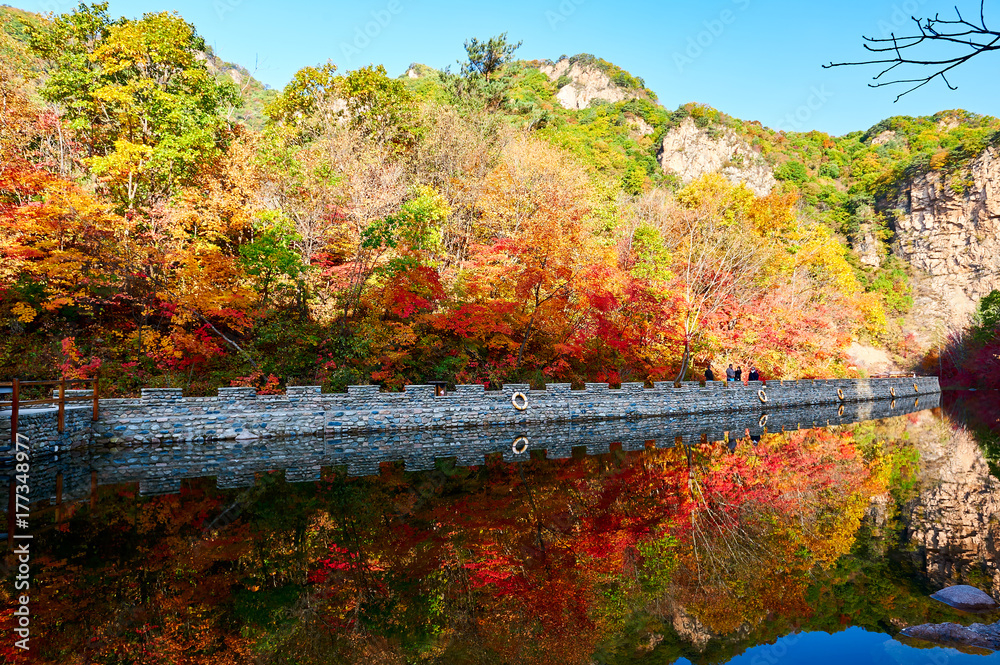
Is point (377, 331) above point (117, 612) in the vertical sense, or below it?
above

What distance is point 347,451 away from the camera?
12461 mm

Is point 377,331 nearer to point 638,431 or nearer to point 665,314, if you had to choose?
point 638,431

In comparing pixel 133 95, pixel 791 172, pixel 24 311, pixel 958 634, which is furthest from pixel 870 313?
pixel 24 311

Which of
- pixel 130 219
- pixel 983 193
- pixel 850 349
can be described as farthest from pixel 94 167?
pixel 983 193

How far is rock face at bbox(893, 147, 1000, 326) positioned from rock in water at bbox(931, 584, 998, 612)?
51.0m

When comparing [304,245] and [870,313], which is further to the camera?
[870,313]

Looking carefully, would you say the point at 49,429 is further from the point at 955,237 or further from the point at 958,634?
the point at 955,237

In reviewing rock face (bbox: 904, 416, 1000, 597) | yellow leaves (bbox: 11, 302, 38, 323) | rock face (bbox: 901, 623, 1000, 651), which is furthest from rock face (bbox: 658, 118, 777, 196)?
rock face (bbox: 901, 623, 1000, 651)

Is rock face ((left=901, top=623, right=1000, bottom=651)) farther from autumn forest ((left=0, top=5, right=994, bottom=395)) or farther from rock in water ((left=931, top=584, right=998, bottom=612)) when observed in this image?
autumn forest ((left=0, top=5, right=994, bottom=395))

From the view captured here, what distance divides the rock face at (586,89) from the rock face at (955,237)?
37.2m

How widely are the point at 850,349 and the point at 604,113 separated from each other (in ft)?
126

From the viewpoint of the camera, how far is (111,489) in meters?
8.62

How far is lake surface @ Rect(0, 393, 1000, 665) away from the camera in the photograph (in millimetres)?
4055

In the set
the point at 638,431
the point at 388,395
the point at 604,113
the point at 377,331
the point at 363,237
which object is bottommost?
the point at 638,431
